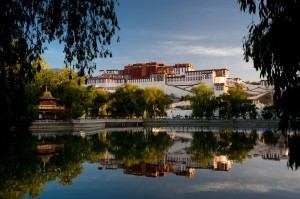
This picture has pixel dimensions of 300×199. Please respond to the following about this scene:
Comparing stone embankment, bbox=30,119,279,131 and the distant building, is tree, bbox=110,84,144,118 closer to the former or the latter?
stone embankment, bbox=30,119,279,131

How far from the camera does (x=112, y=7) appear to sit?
908 cm

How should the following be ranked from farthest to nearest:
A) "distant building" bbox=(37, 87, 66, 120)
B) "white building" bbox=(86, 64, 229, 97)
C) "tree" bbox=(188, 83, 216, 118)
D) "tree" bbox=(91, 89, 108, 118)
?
"white building" bbox=(86, 64, 229, 97)
"tree" bbox=(91, 89, 108, 118)
"tree" bbox=(188, 83, 216, 118)
"distant building" bbox=(37, 87, 66, 120)

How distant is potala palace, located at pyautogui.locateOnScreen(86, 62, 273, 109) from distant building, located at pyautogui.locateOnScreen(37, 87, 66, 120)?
57.0m

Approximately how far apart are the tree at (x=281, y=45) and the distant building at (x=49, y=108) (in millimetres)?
51542

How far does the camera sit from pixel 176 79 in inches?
5128

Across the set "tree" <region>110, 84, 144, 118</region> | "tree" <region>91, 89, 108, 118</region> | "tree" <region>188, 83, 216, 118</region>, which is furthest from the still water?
"tree" <region>91, 89, 108, 118</region>

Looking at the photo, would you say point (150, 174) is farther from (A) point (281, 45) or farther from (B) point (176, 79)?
(B) point (176, 79)

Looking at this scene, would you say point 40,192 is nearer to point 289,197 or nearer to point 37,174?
point 37,174

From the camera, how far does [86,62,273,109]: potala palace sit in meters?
121

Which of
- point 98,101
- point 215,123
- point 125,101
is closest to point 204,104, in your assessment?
point 215,123

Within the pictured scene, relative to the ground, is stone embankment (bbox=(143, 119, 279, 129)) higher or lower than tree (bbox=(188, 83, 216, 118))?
lower

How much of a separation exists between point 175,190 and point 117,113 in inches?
2683

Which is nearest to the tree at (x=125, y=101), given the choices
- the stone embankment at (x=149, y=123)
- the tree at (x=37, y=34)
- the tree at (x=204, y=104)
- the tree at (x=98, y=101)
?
the tree at (x=98, y=101)

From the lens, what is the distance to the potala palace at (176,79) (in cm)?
12100
